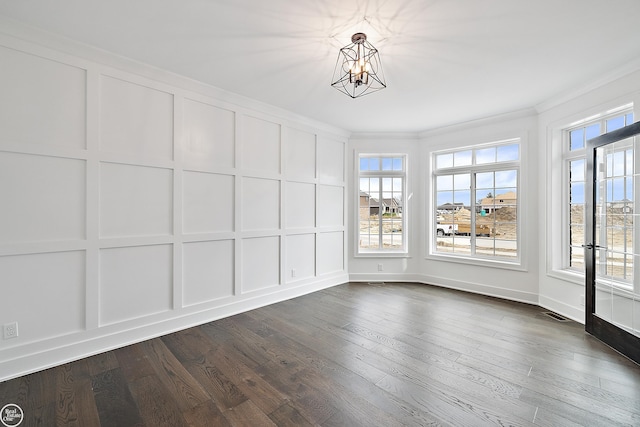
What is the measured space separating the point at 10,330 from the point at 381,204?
188 inches

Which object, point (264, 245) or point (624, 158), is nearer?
point (624, 158)

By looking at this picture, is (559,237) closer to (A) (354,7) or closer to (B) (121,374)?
(A) (354,7)

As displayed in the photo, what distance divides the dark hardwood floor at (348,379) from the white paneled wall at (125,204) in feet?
1.14

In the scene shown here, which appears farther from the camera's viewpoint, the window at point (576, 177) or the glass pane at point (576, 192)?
the glass pane at point (576, 192)

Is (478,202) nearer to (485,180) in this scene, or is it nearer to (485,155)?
(485,180)

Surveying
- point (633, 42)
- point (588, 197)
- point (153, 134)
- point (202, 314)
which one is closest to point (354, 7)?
point (153, 134)

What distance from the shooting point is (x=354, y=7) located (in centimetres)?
199

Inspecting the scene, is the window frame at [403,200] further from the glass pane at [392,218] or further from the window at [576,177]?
the window at [576,177]

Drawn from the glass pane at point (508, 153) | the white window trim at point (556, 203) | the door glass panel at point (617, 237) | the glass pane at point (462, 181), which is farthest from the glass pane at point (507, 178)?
the door glass panel at point (617, 237)

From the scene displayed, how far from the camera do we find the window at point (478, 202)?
4.30 metres

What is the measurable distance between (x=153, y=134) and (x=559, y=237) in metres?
4.98

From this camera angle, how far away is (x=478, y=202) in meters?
4.61

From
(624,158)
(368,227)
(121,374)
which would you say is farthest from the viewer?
(368,227)

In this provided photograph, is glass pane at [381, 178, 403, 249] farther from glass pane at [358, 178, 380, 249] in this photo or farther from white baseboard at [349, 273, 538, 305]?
white baseboard at [349, 273, 538, 305]
